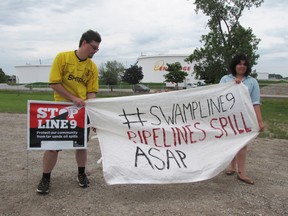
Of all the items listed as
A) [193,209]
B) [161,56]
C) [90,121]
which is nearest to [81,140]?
[90,121]

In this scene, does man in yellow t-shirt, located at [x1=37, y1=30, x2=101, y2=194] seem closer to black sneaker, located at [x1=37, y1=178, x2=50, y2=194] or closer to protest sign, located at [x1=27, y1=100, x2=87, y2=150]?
black sneaker, located at [x1=37, y1=178, x2=50, y2=194]

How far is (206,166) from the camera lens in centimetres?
445

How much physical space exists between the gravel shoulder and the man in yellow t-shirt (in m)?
0.28

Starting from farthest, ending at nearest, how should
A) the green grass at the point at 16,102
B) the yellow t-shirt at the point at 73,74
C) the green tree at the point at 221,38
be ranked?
the green tree at the point at 221,38 → the green grass at the point at 16,102 → the yellow t-shirt at the point at 73,74

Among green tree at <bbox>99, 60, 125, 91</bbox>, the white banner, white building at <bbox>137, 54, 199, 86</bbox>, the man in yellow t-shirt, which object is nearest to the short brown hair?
the man in yellow t-shirt

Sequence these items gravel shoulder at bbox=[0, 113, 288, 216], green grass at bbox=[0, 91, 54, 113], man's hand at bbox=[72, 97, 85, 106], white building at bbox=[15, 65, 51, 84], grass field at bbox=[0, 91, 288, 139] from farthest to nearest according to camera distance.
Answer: white building at bbox=[15, 65, 51, 84] → green grass at bbox=[0, 91, 54, 113] → grass field at bbox=[0, 91, 288, 139] → man's hand at bbox=[72, 97, 85, 106] → gravel shoulder at bbox=[0, 113, 288, 216]

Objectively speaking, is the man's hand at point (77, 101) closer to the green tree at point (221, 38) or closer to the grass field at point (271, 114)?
the grass field at point (271, 114)

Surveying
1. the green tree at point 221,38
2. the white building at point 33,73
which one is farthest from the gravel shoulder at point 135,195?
the white building at point 33,73

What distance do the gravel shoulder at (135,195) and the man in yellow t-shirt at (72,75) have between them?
0.28 metres

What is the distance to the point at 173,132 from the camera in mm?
4543

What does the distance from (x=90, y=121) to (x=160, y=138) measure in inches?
38.5

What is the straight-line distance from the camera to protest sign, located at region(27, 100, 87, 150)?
409 cm

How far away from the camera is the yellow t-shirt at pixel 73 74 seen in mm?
4047

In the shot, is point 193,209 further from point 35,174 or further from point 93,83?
point 35,174
